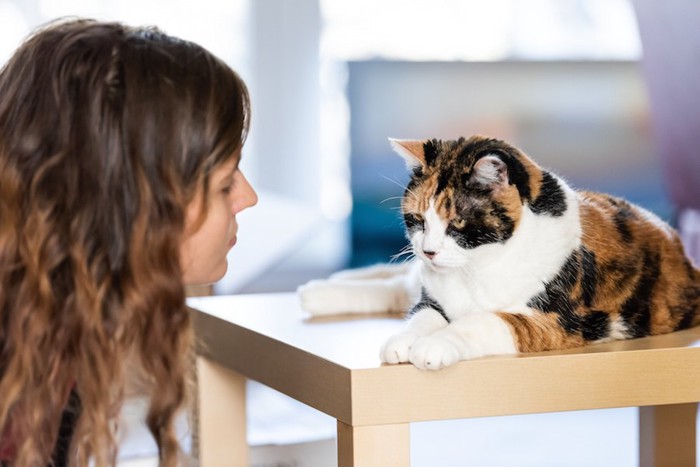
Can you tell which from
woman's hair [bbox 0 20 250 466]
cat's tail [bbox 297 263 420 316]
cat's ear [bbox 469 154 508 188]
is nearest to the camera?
woman's hair [bbox 0 20 250 466]

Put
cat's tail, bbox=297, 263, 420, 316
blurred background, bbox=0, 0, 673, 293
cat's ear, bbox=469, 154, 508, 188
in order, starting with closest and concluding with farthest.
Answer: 1. cat's ear, bbox=469, 154, 508, 188
2. cat's tail, bbox=297, 263, 420, 316
3. blurred background, bbox=0, 0, 673, 293

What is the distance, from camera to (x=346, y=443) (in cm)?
91

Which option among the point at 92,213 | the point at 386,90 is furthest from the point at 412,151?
the point at 386,90

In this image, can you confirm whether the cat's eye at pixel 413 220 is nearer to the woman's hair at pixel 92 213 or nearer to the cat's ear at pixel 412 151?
the cat's ear at pixel 412 151

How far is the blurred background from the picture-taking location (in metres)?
2.74

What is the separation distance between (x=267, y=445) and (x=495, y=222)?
67 centimetres

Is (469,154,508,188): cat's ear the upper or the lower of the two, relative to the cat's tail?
upper

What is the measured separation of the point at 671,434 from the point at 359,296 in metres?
0.46

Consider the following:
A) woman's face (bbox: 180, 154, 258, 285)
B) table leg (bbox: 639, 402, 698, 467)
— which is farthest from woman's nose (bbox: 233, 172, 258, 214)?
table leg (bbox: 639, 402, 698, 467)

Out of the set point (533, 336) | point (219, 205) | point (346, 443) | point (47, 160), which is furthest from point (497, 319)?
point (47, 160)

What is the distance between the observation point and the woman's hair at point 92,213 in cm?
82

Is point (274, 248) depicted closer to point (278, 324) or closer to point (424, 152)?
point (278, 324)

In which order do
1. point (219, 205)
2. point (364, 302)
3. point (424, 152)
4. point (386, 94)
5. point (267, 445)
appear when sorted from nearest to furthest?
point (219, 205), point (424, 152), point (364, 302), point (267, 445), point (386, 94)

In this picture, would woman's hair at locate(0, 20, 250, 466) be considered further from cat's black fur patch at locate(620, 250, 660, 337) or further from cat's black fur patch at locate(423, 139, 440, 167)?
cat's black fur patch at locate(620, 250, 660, 337)
